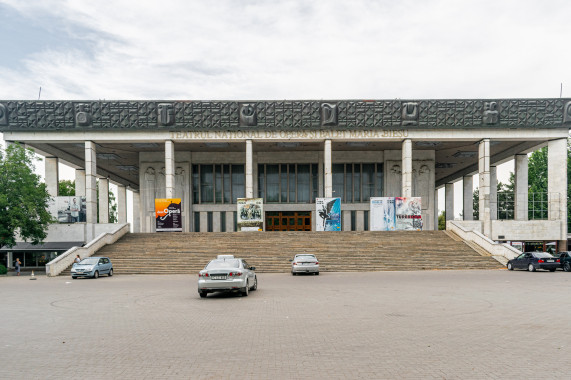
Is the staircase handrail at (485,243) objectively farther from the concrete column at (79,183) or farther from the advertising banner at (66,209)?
the concrete column at (79,183)

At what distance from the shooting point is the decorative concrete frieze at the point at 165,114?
4278 centimetres

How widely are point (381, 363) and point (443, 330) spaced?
119 inches

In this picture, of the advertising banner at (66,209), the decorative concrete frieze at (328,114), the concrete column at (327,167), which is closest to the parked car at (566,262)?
the concrete column at (327,167)

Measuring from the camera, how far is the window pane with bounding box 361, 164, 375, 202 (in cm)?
5200

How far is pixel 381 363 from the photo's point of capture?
22.3 feet

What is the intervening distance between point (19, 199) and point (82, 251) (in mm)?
6574

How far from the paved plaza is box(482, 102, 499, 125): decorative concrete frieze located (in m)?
30.8

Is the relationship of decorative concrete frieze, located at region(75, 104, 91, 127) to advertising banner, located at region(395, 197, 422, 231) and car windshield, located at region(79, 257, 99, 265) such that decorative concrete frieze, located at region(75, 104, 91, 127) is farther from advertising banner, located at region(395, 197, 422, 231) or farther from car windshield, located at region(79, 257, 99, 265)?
advertising banner, located at region(395, 197, 422, 231)

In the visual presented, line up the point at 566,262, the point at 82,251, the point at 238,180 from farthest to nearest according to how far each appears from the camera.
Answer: the point at 238,180 < the point at 82,251 < the point at 566,262

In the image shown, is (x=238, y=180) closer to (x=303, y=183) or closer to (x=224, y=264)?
(x=303, y=183)

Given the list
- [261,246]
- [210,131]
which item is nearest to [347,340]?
[261,246]

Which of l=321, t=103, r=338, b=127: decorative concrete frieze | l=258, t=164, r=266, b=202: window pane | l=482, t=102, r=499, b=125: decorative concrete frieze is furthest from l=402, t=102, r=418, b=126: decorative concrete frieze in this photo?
l=258, t=164, r=266, b=202: window pane

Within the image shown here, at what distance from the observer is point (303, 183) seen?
171 ft

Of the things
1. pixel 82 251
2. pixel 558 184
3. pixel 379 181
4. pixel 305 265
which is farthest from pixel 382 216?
pixel 82 251
